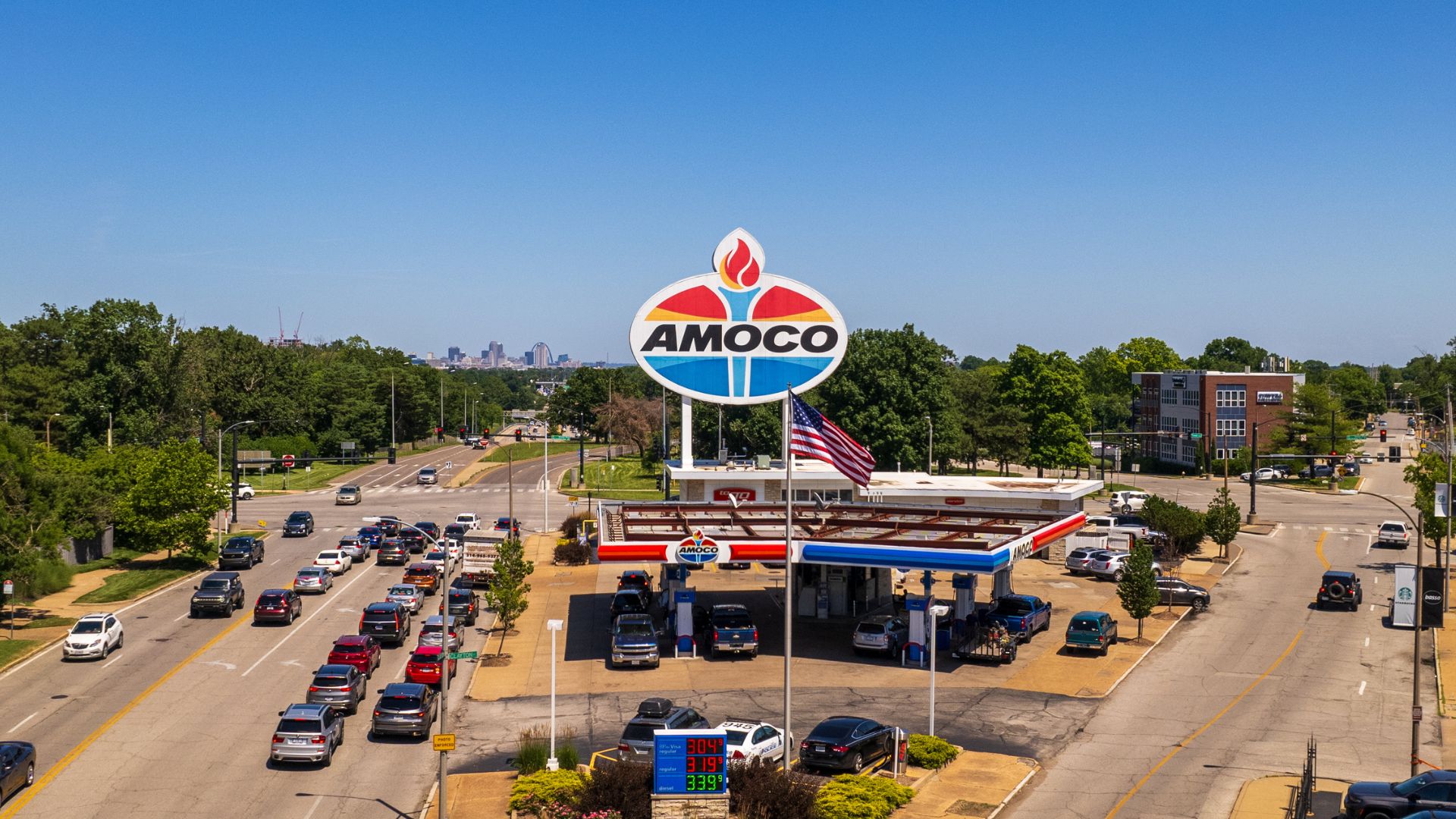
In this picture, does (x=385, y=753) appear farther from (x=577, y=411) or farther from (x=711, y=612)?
(x=577, y=411)

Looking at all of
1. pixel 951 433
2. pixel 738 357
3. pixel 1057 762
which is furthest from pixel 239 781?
pixel 951 433

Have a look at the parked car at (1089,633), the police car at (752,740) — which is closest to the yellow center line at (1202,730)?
the parked car at (1089,633)

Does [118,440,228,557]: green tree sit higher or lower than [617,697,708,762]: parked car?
higher

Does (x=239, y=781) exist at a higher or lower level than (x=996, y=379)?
lower

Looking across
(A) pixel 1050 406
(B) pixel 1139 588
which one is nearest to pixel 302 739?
(B) pixel 1139 588

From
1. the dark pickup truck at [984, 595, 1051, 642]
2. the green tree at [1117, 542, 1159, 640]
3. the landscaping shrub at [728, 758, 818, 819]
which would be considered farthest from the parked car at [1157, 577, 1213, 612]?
the landscaping shrub at [728, 758, 818, 819]

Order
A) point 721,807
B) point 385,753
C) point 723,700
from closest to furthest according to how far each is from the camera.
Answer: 1. point 721,807
2. point 385,753
3. point 723,700

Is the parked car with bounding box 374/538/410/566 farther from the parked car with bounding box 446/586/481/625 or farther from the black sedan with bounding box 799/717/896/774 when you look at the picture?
the black sedan with bounding box 799/717/896/774
